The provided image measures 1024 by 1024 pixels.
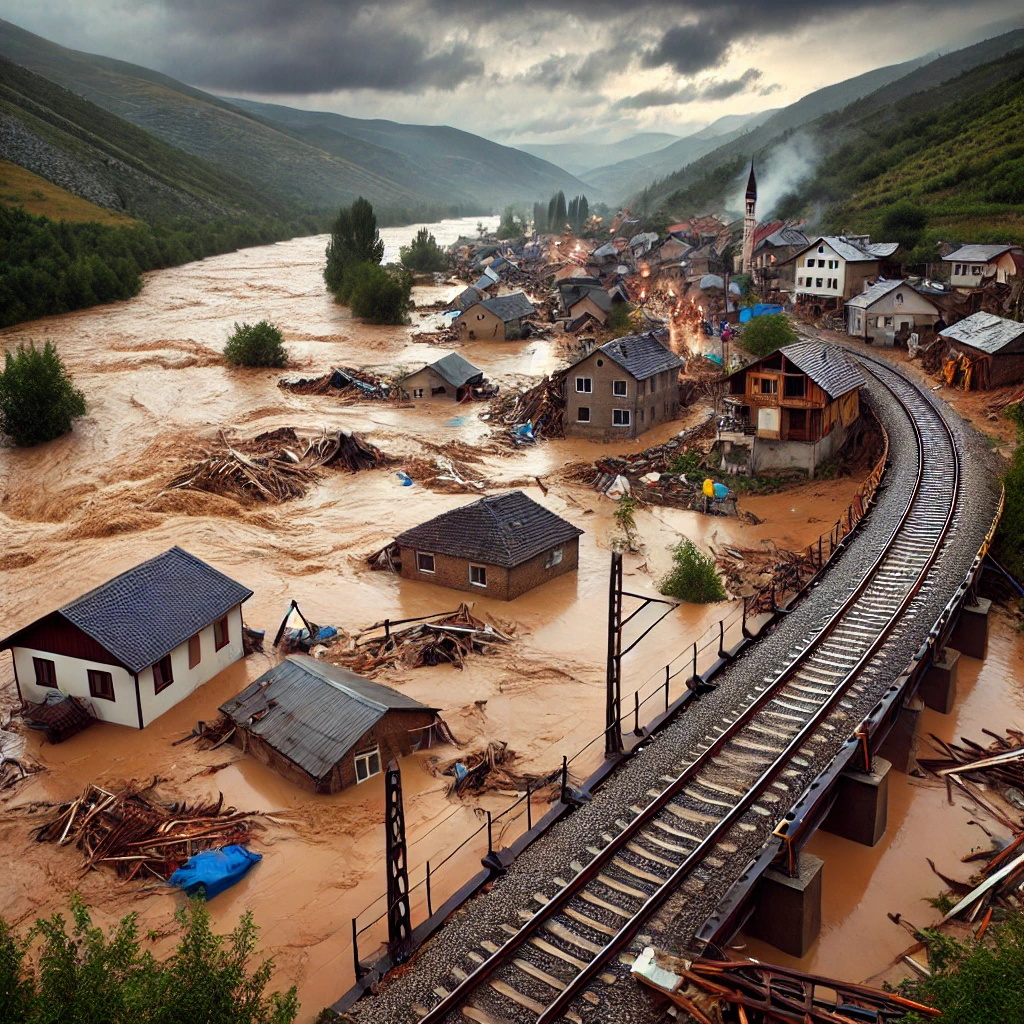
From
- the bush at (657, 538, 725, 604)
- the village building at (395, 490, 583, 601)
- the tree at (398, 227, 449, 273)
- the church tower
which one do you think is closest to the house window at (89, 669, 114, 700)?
the village building at (395, 490, 583, 601)

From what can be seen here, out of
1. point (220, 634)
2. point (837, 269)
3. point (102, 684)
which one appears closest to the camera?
point (102, 684)

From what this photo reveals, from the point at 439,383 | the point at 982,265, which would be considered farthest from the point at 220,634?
the point at 982,265

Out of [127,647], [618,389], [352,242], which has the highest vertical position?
[352,242]

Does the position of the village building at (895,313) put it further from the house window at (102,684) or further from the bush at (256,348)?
the house window at (102,684)

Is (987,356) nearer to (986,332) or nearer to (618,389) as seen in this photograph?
(986,332)

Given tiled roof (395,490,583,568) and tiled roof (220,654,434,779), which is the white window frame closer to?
tiled roof (220,654,434,779)

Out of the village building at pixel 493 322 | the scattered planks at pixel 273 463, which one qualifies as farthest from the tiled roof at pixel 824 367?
the village building at pixel 493 322

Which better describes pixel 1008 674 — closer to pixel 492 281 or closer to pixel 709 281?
pixel 709 281

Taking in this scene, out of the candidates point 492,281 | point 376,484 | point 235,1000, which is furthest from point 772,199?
point 235,1000
